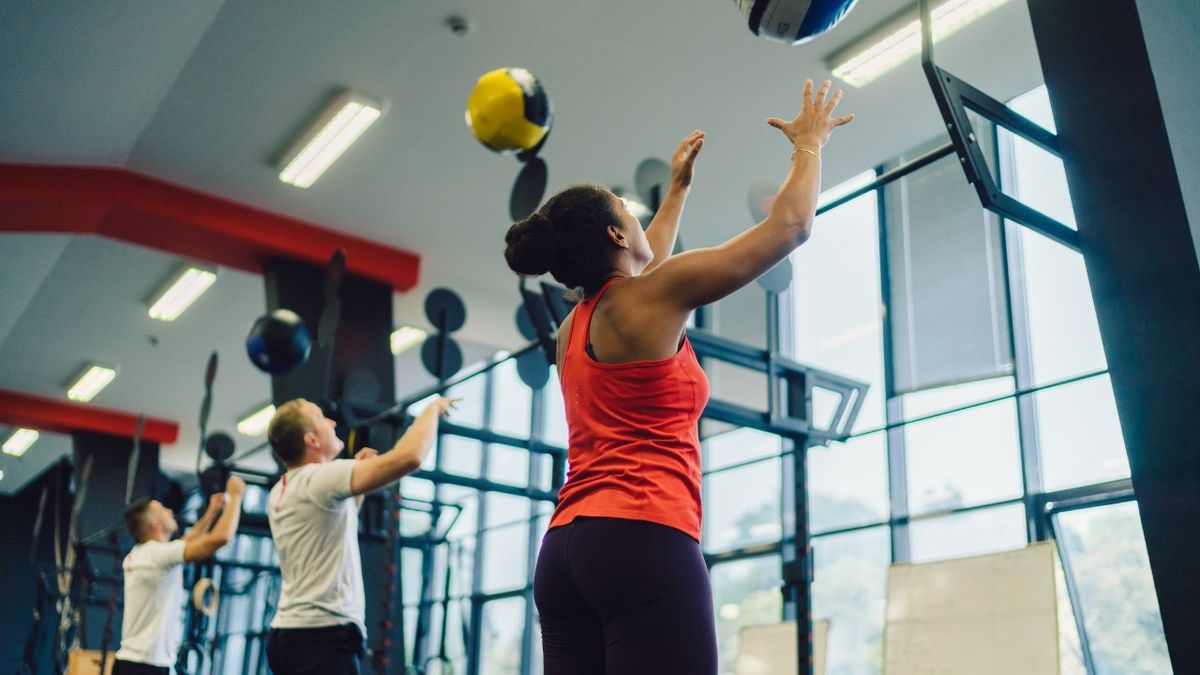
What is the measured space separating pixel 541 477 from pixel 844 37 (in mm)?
5297

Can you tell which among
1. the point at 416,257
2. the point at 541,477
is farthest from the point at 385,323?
the point at 541,477

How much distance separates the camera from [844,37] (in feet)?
16.1

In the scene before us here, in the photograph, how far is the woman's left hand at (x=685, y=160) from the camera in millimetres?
1869

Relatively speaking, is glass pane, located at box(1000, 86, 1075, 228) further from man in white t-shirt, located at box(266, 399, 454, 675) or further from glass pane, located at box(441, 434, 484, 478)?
glass pane, located at box(441, 434, 484, 478)

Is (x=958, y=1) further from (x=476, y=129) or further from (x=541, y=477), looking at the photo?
(x=541, y=477)

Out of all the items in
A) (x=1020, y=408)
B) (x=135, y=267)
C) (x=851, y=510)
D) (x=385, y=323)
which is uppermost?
(x=135, y=267)

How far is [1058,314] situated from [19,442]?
37.0 feet

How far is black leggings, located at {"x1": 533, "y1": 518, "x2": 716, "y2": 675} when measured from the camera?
53.6 inches

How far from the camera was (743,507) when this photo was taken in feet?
21.8

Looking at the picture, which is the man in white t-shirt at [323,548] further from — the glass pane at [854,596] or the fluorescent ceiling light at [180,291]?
the fluorescent ceiling light at [180,291]

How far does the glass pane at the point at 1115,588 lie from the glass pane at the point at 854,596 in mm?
1028

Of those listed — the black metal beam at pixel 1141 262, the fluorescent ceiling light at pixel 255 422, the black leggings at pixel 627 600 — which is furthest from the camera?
the fluorescent ceiling light at pixel 255 422

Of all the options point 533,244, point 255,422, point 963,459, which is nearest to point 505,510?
point 255,422

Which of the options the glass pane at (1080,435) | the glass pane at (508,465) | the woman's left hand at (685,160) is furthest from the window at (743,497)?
the woman's left hand at (685,160)
